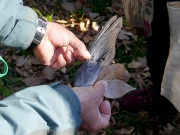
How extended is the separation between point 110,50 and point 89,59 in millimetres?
111

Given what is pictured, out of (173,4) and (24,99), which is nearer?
(24,99)

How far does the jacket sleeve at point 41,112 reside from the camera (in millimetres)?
1196

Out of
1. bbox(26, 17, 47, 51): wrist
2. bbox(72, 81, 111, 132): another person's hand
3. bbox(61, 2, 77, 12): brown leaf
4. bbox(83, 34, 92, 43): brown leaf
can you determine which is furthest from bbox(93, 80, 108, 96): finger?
bbox(61, 2, 77, 12): brown leaf

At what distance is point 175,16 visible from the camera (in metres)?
1.75

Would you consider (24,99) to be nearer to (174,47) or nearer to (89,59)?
(89,59)

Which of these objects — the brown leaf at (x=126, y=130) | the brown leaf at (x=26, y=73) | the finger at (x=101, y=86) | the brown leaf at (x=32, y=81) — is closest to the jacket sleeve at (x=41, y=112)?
the finger at (x=101, y=86)

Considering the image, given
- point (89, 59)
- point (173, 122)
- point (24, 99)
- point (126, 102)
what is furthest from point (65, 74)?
point (24, 99)

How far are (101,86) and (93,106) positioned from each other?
0.37ft

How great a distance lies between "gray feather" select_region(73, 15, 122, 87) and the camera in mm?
1649

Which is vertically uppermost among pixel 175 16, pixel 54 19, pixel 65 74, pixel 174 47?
pixel 175 16

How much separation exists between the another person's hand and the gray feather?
6 cm

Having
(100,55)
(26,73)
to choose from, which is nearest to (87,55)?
(100,55)

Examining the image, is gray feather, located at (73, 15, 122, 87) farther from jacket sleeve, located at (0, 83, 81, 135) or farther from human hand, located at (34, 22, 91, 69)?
jacket sleeve, located at (0, 83, 81, 135)

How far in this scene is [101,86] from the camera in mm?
1609
